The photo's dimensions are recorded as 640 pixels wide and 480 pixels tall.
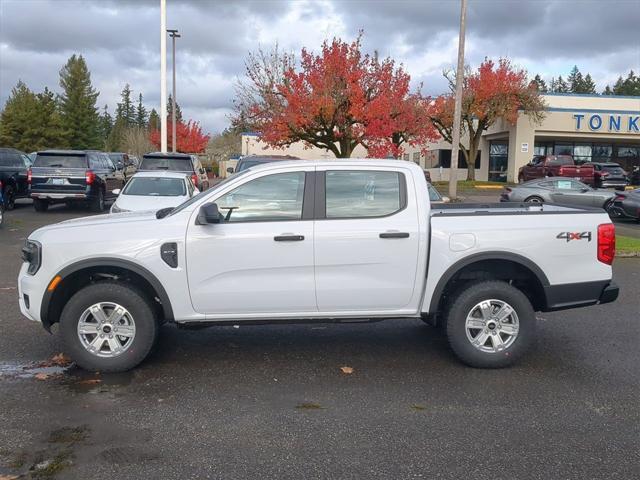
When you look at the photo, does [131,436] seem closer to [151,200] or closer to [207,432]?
[207,432]

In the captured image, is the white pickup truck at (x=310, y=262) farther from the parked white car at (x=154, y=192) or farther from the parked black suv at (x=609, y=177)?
the parked black suv at (x=609, y=177)

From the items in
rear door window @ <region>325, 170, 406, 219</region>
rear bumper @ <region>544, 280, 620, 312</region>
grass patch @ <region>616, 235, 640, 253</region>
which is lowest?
grass patch @ <region>616, 235, 640, 253</region>

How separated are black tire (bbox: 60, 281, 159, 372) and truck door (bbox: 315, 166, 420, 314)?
1.52 meters

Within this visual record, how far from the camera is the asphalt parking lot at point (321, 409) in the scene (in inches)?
151

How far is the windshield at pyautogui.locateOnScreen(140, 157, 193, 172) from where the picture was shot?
17.6 m

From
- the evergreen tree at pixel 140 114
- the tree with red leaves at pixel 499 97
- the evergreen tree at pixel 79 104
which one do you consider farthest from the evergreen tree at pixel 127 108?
the tree with red leaves at pixel 499 97

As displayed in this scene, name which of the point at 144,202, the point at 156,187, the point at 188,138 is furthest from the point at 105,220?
the point at 188,138

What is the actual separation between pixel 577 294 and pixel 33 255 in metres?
4.89

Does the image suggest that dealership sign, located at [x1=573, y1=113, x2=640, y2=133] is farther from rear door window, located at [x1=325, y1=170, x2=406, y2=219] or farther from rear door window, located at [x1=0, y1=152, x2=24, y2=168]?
rear door window, located at [x1=325, y1=170, x2=406, y2=219]

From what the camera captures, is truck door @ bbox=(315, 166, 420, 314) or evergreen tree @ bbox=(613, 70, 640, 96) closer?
truck door @ bbox=(315, 166, 420, 314)

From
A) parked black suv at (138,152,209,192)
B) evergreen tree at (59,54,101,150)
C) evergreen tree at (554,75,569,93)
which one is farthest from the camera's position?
evergreen tree at (554,75,569,93)

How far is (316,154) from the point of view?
50.8 m

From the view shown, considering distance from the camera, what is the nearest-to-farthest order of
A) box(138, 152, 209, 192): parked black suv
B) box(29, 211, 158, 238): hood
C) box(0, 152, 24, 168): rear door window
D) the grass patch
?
box(29, 211, 158, 238): hood < the grass patch < box(138, 152, 209, 192): parked black suv < box(0, 152, 24, 168): rear door window

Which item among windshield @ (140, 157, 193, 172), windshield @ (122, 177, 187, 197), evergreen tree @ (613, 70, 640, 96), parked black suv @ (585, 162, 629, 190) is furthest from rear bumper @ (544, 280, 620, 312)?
evergreen tree @ (613, 70, 640, 96)
